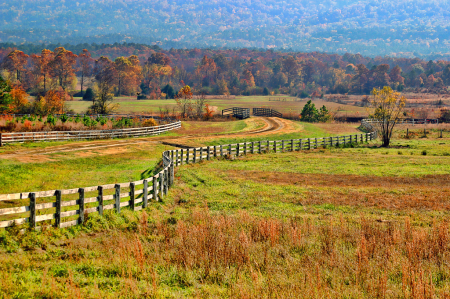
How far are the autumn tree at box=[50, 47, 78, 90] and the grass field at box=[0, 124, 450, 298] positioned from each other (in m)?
151

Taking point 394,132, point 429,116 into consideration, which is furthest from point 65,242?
point 429,116

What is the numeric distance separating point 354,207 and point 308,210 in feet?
7.05

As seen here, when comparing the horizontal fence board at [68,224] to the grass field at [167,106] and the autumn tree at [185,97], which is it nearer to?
the autumn tree at [185,97]

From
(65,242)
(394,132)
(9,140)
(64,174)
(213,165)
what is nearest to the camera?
(65,242)

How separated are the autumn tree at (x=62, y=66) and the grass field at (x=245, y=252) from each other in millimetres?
150987

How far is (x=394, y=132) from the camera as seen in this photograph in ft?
221

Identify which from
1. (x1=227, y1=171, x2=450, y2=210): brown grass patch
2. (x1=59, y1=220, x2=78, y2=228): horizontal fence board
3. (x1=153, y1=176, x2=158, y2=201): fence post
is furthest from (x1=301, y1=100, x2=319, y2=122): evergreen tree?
(x1=59, y1=220, x2=78, y2=228): horizontal fence board

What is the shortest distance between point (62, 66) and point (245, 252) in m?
161

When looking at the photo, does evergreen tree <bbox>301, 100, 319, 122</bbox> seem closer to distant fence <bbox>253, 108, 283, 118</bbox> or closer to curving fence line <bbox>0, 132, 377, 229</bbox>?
distant fence <bbox>253, 108, 283, 118</bbox>

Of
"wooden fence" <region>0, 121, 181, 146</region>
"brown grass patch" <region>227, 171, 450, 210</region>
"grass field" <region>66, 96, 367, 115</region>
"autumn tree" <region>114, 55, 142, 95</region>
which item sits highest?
"autumn tree" <region>114, 55, 142, 95</region>

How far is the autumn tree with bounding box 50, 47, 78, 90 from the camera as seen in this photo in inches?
6053

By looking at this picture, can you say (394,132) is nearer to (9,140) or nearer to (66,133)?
(66,133)

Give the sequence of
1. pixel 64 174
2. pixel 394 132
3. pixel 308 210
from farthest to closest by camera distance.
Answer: pixel 394 132 → pixel 64 174 → pixel 308 210

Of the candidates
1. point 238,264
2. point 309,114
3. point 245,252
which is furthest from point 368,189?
point 309,114
